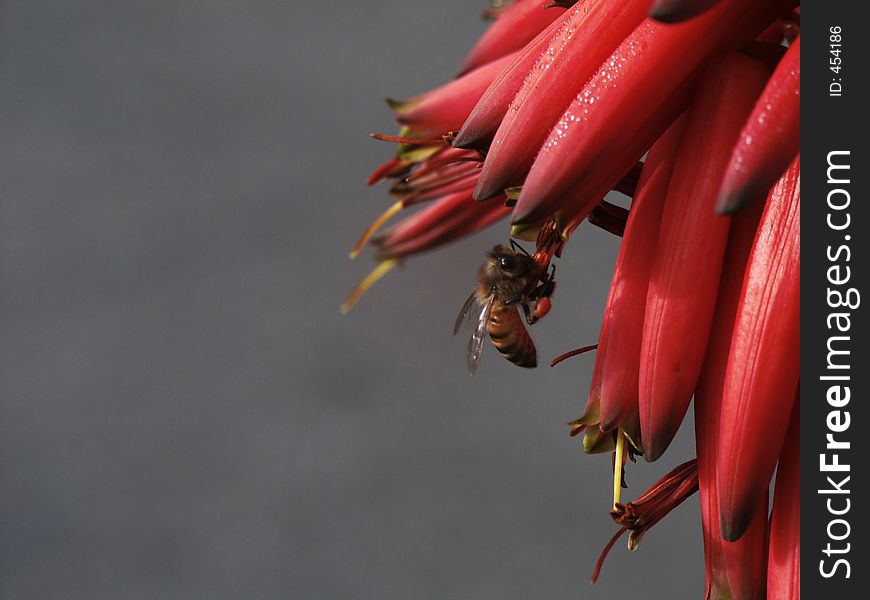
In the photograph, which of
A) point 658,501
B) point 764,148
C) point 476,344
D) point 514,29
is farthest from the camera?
point 476,344

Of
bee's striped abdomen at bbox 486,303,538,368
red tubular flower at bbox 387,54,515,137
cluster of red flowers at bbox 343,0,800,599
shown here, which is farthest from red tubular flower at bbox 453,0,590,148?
bee's striped abdomen at bbox 486,303,538,368

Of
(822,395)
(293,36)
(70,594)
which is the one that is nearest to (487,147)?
(822,395)

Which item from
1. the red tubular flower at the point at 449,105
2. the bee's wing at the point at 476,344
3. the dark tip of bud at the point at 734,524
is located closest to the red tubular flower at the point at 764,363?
the dark tip of bud at the point at 734,524

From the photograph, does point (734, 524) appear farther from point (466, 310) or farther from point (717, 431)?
point (466, 310)

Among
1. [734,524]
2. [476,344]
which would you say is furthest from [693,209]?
[476,344]

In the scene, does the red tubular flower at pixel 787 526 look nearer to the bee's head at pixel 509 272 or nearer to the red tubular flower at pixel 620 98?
the red tubular flower at pixel 620 98

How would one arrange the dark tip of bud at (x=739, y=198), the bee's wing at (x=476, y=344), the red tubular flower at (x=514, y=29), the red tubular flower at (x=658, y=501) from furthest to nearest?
the bee's wing at (x=476, y=344), the red tubular flower at (x=514, y=29), the red tubular flower at (x=658, y=501), the dark tip of bud at (x=739, y=198)
